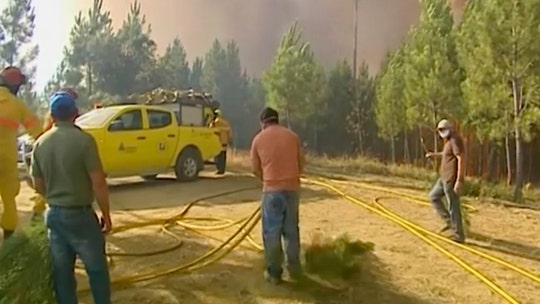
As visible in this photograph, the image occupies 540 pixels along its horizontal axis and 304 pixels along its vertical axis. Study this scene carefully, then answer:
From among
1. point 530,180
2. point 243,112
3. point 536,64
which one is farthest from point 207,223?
point 243,112

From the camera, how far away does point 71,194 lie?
148 inches

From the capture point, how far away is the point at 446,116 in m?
23.1

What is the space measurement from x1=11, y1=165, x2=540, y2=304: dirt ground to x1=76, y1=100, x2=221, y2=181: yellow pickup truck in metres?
0.95

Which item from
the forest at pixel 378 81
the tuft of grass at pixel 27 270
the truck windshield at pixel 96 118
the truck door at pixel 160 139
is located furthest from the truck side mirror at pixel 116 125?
the forest at pixel 378 81

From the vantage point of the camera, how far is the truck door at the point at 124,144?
11.2 meters

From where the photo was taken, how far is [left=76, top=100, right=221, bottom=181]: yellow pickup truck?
442 inches

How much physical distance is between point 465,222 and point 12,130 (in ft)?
18.5

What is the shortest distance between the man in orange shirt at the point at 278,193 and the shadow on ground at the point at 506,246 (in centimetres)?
293

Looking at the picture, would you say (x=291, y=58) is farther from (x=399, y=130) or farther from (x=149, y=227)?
(x=149, y=227)

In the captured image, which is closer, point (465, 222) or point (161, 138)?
point (465, 222)

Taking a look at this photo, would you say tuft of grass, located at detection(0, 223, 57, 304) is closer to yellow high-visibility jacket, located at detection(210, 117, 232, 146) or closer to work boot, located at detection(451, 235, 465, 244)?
work boot, located at detection(451, 235, 465, 244)

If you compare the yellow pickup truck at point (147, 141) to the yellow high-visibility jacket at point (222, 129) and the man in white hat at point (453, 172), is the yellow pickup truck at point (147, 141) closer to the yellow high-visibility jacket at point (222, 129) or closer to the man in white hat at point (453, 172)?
the yellow high-visibility jacket at point (222, 129)

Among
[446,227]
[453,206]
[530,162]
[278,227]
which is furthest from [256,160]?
[530,162]

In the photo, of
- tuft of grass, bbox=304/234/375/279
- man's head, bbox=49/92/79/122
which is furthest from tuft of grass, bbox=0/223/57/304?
tuft of grass, bbox=304/234/375/279
